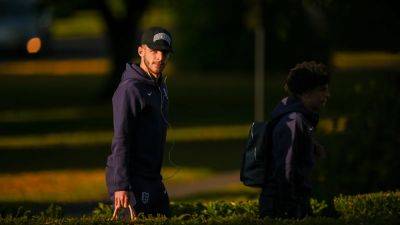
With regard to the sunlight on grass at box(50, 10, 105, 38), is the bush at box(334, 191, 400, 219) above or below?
below

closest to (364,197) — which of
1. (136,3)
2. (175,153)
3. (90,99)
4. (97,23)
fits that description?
(175,153)

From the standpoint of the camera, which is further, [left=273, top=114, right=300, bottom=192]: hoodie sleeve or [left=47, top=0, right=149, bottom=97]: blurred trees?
[left=47, top=0, right=149, bottom=97]: blurred trees

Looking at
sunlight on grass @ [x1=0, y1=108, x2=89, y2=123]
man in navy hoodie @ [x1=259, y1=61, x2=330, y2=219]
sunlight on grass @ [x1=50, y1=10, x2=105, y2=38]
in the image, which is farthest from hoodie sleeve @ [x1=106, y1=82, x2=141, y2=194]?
sunlight on grass @ [x1=50, y1=10, x2=105, y2=38]

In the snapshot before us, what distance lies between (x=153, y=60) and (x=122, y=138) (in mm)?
533

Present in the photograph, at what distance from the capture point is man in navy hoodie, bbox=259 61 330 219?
6.97m

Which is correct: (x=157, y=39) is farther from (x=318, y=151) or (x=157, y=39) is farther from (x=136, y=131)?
(x=318, y=151)

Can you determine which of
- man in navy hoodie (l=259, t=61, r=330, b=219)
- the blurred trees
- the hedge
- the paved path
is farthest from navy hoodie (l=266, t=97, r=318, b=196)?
the blurred trees

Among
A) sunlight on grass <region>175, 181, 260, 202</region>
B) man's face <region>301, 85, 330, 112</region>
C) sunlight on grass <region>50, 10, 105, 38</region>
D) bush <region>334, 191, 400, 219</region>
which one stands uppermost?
sunlight on grass <region>50, 10, 105, 38</region>

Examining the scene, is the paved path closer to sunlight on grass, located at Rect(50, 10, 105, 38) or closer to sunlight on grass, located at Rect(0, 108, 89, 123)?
sunlight on grass, located at Rect(0, 108, 89, 123)

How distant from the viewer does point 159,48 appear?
284 inches

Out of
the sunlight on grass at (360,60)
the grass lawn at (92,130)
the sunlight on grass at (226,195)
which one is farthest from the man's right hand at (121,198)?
the sunlight on grass at (360,60)

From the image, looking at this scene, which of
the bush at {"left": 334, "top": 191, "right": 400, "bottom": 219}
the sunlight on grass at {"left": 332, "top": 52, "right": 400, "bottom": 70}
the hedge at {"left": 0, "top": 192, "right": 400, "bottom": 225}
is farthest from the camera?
the sunlight on grass at {"left": 332, "top": 52, "right": 400, "bottom": 70}

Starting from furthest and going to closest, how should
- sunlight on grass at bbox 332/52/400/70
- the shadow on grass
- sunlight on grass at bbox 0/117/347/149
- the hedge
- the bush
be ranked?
sunlight on grass at bbox 332/52/400/70 → sunlight on grass at bbox 0/117/347/149 → the shadow on grass → the bush → the hedge

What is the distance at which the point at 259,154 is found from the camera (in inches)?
280
